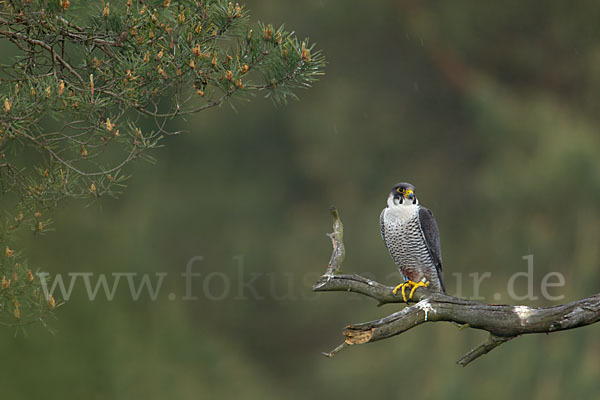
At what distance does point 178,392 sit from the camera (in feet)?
26.0

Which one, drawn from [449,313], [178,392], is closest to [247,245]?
[178,392]

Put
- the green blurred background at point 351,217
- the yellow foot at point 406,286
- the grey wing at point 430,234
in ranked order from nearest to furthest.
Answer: the yellow foot at point 406,286
the grey wing at point 430,234
the green blurred background at point 351,217

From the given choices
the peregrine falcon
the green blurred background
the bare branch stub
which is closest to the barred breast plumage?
the peregrine falcon

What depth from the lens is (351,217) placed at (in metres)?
8.19

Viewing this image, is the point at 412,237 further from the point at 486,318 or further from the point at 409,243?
the point at 486,318

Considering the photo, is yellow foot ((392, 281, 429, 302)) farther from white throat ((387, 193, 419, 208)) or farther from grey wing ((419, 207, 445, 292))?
white throat ((387, 193, 419, 208))

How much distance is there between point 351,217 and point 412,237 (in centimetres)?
457

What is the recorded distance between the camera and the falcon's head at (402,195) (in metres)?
3.51

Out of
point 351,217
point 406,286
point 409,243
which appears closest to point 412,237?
point 409,243

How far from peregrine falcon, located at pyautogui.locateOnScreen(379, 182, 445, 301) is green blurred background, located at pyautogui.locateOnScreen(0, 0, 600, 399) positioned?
304cm

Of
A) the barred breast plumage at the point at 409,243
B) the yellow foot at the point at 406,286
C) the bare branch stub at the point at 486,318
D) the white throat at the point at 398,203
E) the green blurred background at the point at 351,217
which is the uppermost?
the green blurred background at the point at 351,217

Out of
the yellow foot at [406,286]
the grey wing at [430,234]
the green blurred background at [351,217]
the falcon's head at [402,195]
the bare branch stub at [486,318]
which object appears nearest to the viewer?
the bare branch stub at [486,318]

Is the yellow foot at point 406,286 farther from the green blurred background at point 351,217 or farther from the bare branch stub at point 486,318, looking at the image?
the green blurred background at point 351,217

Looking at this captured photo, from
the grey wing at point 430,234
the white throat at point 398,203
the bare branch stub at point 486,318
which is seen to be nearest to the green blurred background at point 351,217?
the grey wing at point 430,234
